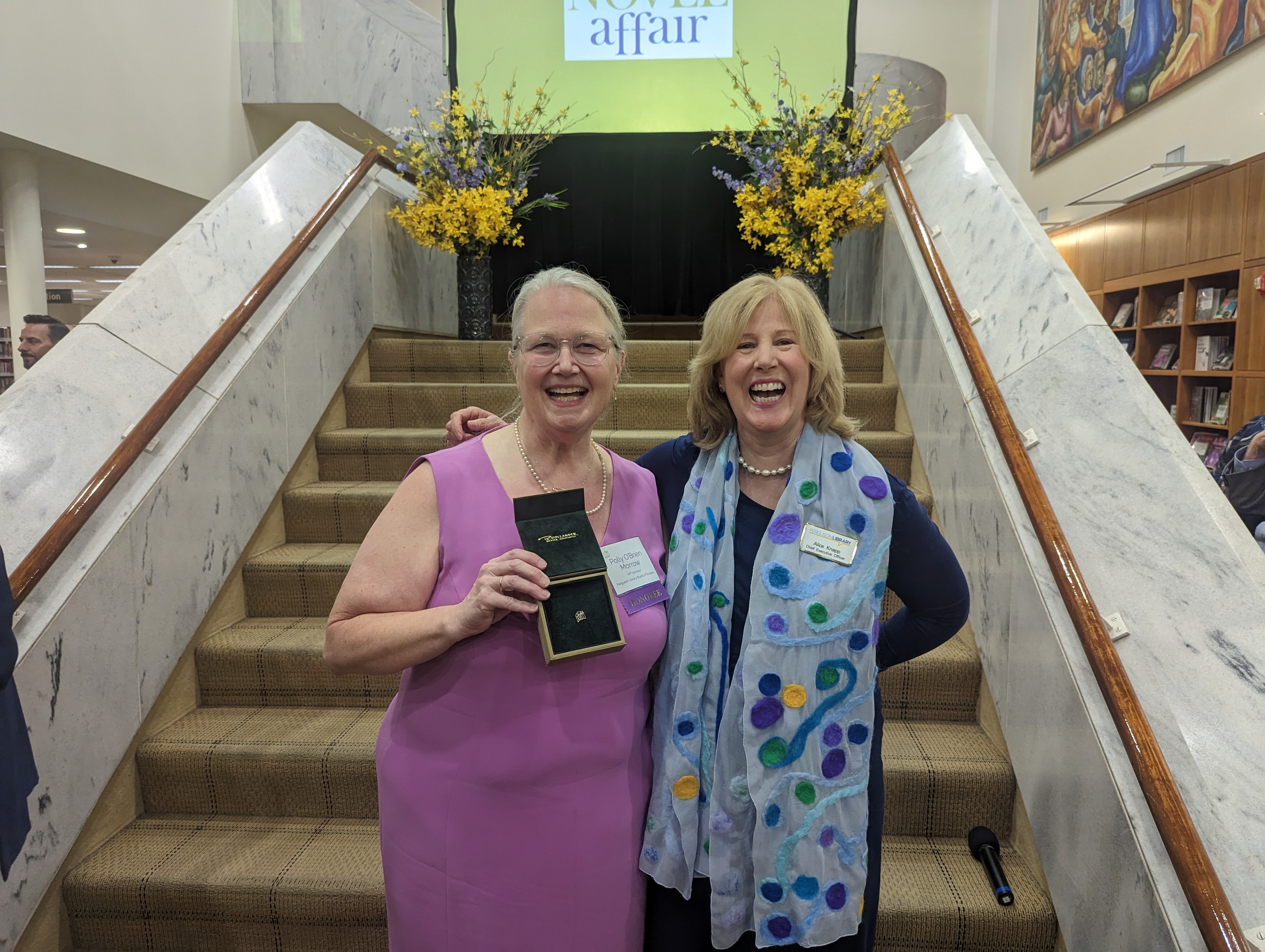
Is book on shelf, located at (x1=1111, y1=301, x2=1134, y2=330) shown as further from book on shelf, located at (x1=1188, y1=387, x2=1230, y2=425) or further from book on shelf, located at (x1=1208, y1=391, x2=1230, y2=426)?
book on shelf, located at (x1=1208, y1=391, x2=1230, y2=426)

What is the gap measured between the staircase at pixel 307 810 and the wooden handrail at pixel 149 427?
0.71 meters

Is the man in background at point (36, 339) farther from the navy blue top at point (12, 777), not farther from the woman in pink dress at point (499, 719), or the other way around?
the woman in pink dress at point (499, 719)

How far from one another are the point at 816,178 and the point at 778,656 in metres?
3.77

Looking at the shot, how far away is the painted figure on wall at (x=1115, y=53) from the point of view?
5629 mm

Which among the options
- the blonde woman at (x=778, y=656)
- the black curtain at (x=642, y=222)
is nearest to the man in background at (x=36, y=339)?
the black curtain at (x=642, y=222)

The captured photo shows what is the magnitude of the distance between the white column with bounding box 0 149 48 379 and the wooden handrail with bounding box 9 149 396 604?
11.7 ft

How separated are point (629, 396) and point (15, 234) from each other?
5.34 meters

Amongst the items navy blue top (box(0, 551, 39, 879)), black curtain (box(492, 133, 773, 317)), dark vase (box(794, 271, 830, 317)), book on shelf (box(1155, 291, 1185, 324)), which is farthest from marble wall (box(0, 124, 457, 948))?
book on shelf (box(1155, 291, 1185, 324))

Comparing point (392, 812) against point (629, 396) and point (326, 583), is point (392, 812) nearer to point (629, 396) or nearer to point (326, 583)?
point (326, 583)

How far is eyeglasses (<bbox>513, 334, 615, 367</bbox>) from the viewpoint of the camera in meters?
1.34

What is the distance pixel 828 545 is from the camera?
4.40 feet

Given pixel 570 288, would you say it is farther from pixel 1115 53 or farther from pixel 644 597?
pixel 1115 53

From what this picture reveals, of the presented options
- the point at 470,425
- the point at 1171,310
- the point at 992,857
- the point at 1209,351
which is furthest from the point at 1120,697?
the point at 1171,310

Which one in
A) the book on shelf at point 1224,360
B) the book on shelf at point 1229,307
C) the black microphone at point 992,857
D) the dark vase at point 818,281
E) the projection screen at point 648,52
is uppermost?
the projection screen at point 648,52
